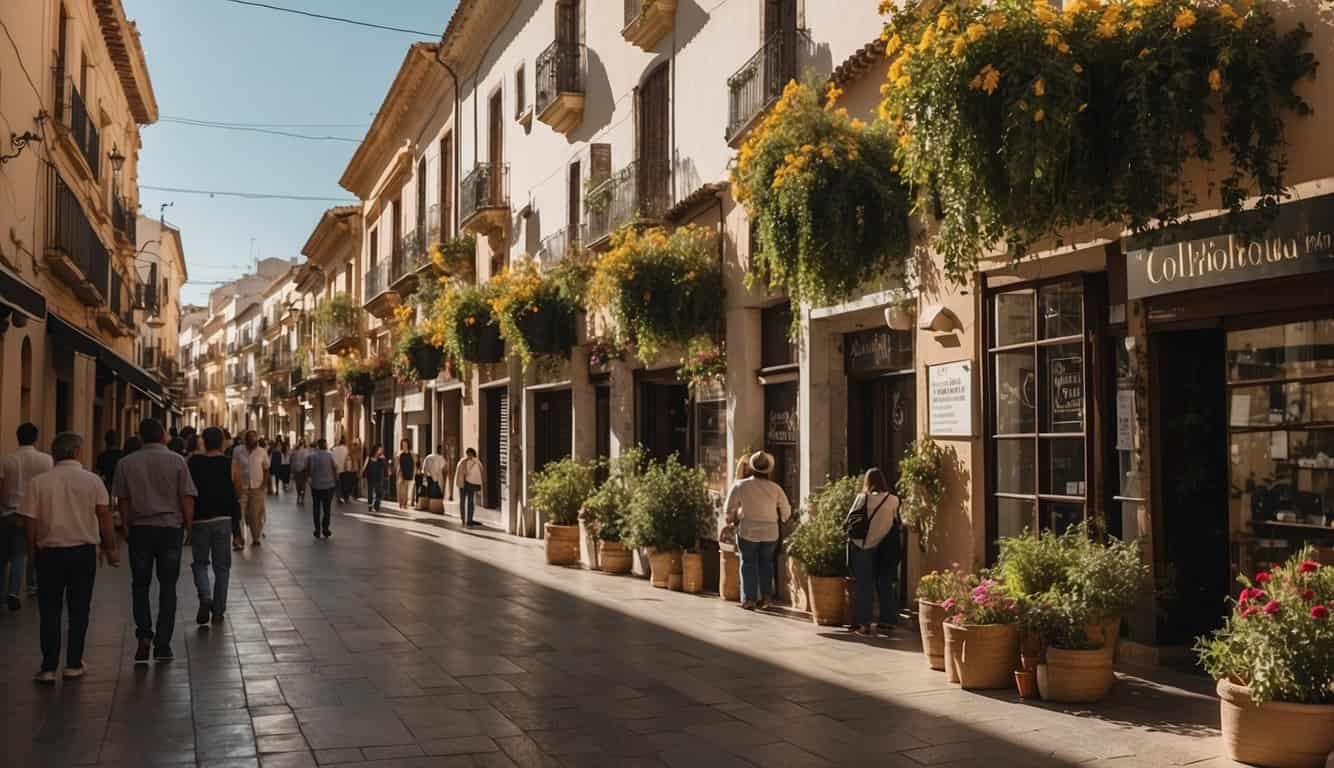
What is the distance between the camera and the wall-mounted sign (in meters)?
10.1

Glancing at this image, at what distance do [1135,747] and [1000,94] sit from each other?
3800 mm

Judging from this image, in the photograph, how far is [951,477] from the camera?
10.3 m

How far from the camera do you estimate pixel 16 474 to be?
11570 millimetres

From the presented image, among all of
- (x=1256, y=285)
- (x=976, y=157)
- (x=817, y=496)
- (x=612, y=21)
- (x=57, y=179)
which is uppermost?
(x=612, y=21)

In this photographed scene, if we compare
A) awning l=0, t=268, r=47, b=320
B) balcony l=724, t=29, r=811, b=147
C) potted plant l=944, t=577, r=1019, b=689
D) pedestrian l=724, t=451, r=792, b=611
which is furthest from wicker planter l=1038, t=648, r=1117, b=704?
awning l=0, t=268, r=47, b=320

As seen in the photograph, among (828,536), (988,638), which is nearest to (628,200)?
(828,536)

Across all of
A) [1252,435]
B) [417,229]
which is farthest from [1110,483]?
[417,229]

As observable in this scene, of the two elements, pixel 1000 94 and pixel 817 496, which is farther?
pixel 817 496

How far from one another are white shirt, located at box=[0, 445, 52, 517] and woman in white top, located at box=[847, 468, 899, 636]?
7.70 m

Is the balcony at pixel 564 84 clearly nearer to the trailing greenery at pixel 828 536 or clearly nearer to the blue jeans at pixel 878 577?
the trailing greenery at pixel 828 536

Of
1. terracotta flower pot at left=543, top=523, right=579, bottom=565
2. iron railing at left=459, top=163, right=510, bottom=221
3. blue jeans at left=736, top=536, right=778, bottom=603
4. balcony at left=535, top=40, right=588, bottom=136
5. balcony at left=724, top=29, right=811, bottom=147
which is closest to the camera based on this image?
blue jeans at left=736, top=536, right=778, bottom=603

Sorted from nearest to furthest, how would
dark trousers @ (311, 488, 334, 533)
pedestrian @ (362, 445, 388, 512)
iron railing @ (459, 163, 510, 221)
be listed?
dark trousers @ (311, 488, 334, 533)
iron railing @ (459, 163, 510, 221)
pedestrian @ (362, 445, 388, 512)

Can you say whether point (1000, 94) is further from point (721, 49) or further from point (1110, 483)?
point (721, 49)

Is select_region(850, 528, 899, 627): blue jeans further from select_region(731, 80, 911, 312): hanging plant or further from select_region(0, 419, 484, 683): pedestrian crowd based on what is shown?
select_region(0, 419, 484, 683): pedestrian crowd
